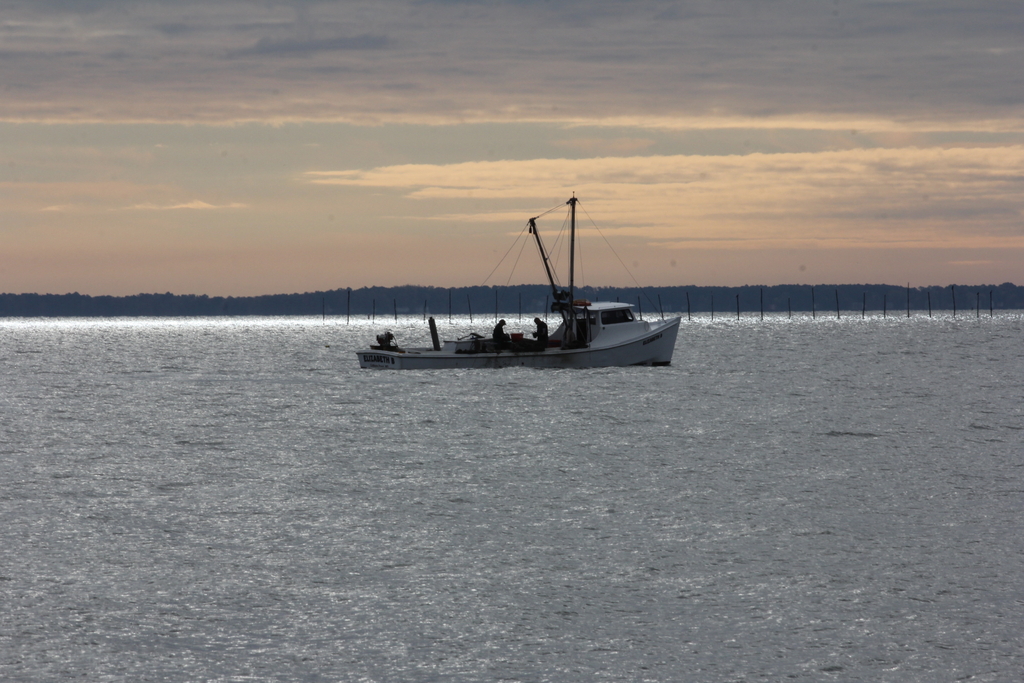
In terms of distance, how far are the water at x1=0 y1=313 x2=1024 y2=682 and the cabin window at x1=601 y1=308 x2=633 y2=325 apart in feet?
55.0

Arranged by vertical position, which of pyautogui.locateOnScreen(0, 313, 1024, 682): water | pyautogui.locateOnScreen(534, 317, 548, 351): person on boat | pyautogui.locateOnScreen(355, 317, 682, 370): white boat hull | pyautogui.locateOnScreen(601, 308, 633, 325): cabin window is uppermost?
pyautogui.locateOnScreen(601, 308, 633, 325): cabin window

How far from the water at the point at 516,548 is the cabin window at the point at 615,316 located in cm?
1678

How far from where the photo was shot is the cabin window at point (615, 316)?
56781mm

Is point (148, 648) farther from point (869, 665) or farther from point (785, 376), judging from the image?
point (785, 376)

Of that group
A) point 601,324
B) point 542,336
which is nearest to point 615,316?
point 601,324

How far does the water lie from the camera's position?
1143cm

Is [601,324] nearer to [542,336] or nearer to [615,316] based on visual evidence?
[615,316]

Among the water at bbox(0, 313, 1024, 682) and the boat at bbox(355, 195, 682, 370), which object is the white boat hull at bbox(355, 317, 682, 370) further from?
the water at bbox(0, 313, 1024, 682)

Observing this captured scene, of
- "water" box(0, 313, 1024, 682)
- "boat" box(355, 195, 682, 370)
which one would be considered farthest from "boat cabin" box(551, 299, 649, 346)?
"water" box(0, 313, 1024, 682)

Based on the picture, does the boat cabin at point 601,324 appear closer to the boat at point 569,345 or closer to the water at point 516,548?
the boat at point 569,345

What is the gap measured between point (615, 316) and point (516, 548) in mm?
41123

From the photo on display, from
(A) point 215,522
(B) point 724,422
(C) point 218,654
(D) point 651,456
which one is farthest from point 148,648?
(B) point 724,422

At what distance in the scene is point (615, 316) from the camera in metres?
57.3

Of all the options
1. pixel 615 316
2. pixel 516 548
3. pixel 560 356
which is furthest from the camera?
pixel 615 316
